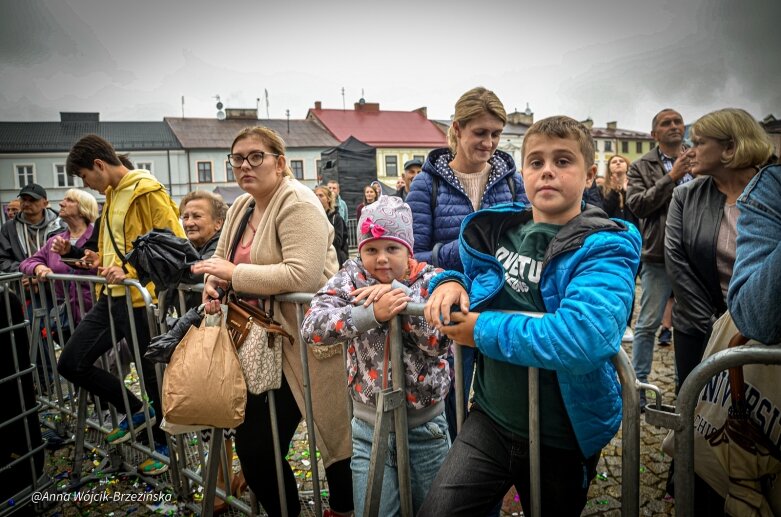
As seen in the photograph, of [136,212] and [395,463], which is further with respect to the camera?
[136,212]

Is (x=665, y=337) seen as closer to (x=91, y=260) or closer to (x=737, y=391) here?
(x=737, y=391)

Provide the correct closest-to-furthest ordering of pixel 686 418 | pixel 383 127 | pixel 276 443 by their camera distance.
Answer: pixel 686 418, pixel 276 443, pixel 383 127

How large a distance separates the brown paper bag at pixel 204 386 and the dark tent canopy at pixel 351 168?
23.8m

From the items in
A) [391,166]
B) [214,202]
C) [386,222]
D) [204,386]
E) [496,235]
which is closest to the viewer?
[496,235]

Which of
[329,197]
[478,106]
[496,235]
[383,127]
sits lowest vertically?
[496,235]

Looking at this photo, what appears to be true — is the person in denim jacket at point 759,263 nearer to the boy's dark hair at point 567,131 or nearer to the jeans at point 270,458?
the boy's dark hair at point 567,131

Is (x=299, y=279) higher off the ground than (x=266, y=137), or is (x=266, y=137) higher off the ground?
(x=266, y=137)

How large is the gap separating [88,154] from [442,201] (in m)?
2.95

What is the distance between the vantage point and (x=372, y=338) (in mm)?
1995

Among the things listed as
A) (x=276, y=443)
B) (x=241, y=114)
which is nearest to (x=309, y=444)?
(x=276, y=443)

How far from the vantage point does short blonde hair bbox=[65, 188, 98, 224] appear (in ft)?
16.0

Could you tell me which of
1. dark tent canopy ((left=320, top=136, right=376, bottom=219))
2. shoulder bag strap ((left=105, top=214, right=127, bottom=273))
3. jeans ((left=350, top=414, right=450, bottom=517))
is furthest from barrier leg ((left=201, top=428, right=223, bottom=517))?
dark tent canopy ((left=320, top=136, right=376, bottom=219))

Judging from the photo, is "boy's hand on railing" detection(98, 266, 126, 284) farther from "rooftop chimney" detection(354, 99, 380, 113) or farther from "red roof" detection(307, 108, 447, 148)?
"rooftop chimney" detection(354, 99, 380, 113)

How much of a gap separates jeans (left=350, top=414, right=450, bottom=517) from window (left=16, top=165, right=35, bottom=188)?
43488mm
